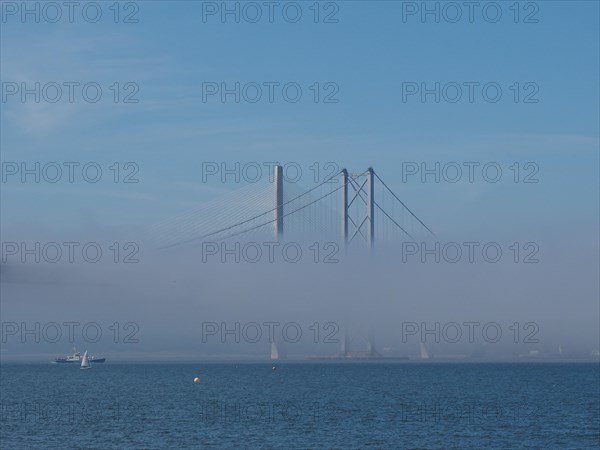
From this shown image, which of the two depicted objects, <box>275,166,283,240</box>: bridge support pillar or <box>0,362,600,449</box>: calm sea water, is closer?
<box>0,362,600,449</box>: calm sea water

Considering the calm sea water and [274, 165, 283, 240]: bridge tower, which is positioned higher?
[274, 165, 283, 240]: bridge tower

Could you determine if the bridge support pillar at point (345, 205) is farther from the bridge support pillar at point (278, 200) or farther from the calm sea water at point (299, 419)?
the calm sea water at point (299, 419)

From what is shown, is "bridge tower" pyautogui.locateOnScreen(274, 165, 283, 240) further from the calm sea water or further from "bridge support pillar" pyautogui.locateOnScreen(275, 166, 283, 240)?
the calm sea water

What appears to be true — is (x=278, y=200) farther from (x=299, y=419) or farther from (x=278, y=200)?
(x=299, y=419)

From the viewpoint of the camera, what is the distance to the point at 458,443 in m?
37.2

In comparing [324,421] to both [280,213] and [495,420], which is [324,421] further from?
[280,213]

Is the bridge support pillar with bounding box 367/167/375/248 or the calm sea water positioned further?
the bridge support pillar with bounding box 367/167/375/248

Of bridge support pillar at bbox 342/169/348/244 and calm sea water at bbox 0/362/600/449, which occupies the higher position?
bridge support pillar at bbox 342/169/348/244

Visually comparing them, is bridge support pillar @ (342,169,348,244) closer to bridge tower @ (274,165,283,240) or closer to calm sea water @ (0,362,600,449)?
bridge tower @ (274,165,283,240)

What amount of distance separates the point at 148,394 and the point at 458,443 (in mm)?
35461

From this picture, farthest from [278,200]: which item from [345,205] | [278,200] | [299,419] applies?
[299,419]

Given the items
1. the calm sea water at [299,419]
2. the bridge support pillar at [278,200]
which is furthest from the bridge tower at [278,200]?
the calm sea water at [299,419]

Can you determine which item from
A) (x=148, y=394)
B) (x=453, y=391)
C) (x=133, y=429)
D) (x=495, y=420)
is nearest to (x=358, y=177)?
(x=453, y=391)

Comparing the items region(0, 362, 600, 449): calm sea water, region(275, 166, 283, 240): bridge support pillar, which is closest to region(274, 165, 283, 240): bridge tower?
region(275, 166, 283, 240): bridge support pillar
